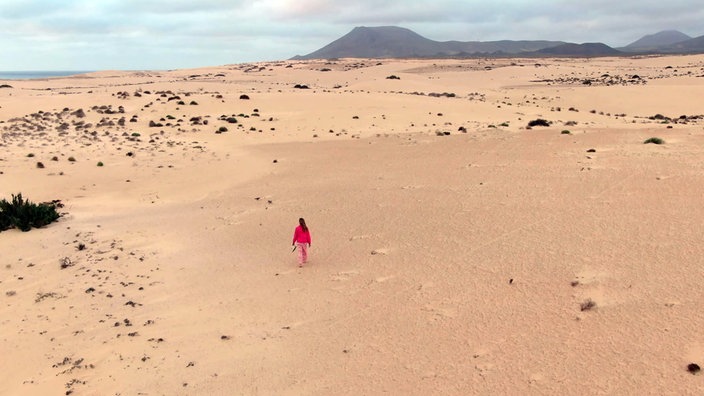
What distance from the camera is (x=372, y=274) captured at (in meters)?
10.9

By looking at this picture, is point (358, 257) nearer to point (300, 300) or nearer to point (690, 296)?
point (300, 300)

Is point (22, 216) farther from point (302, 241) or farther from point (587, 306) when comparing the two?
point (587, 306)

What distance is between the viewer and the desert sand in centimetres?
760

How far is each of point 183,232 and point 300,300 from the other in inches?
228

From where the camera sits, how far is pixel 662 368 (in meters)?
6.87

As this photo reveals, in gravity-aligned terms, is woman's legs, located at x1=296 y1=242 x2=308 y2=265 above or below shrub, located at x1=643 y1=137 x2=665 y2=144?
below

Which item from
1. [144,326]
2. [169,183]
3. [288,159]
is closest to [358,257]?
[144,326]

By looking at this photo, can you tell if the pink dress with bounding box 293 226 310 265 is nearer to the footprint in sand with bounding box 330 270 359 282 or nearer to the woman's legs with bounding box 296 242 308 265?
the woman's legs with bounding box 296 242 308 265

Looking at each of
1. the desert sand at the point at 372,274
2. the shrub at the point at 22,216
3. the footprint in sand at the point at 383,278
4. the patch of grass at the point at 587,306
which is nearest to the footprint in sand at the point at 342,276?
the desert sand at the point at 372,274

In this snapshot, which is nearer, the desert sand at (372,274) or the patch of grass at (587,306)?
the desert sand at (372,274)

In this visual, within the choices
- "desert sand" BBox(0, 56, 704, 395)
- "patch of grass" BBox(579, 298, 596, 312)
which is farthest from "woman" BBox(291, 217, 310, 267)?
"patch of grass" BBox(579, 298, 596, 312)

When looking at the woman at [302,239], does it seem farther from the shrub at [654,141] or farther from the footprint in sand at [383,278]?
the shrub at [654,141]

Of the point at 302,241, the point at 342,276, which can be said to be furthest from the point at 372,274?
the point at 302,241

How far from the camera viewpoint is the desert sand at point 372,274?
24.9 ft
